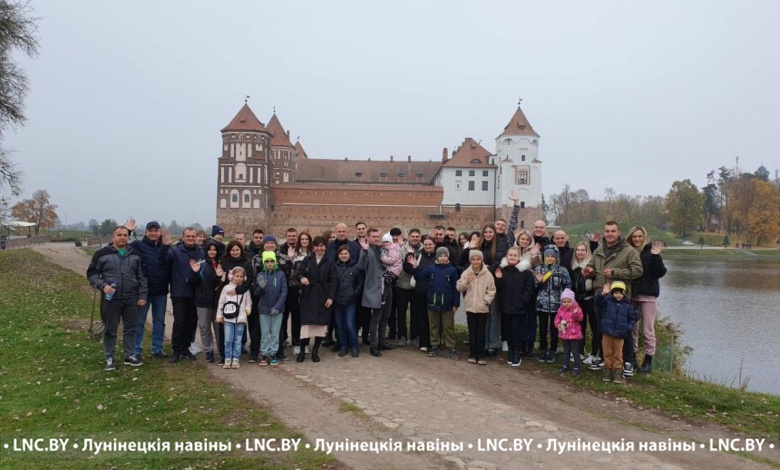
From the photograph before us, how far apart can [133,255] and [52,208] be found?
203ft

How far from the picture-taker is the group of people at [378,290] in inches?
237

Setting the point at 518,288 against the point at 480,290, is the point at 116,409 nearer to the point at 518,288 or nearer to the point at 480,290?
the point at 480,290

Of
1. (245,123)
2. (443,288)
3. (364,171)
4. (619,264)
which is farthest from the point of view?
(364,171)

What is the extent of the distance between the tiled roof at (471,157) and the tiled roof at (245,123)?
2038 centimetres

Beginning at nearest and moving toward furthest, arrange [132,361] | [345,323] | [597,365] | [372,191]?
[132,361]
[597,365]
[345,323]
[372,191]

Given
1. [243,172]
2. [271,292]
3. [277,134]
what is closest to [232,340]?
[271,292]

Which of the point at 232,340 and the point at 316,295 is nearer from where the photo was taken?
the point at 232,340

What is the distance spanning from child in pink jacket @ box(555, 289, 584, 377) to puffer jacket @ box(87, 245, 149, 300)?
5187 millimetres

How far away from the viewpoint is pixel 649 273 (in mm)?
6008

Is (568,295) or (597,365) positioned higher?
(568,295)

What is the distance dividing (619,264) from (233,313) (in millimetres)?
4656

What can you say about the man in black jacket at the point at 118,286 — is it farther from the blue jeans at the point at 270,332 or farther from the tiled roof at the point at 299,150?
the tiled roof at the point at 299,150

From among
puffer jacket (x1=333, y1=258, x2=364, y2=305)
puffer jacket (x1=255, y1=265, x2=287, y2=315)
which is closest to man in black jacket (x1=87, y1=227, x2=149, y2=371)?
puffer jacket (x1=255, y1=265, x2=287, y2=315)

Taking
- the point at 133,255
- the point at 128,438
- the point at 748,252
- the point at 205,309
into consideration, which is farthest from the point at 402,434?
the point at 748,252
